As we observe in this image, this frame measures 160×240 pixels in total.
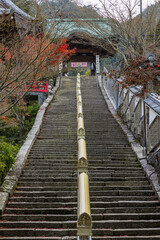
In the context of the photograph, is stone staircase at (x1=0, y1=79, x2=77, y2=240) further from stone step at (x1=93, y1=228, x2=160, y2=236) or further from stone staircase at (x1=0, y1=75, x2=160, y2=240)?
stone step at (x1=93, y1=228, x2=160, y2=236)

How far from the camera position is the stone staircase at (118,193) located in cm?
591

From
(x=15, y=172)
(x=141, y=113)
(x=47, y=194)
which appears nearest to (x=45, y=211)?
(x=47, y=194)

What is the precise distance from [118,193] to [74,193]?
1.15 metres

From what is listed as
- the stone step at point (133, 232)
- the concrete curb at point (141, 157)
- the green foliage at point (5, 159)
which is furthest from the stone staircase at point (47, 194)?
the concrete curb at point (141, 157)

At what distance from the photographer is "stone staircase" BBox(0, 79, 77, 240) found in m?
5.88

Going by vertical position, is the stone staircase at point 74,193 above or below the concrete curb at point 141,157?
below

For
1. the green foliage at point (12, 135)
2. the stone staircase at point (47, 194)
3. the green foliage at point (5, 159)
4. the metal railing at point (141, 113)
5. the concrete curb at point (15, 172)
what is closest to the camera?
the stone staircase at point (47, 194)

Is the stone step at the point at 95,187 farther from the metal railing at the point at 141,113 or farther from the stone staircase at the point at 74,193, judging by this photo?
the metal railing at the point at 141,113

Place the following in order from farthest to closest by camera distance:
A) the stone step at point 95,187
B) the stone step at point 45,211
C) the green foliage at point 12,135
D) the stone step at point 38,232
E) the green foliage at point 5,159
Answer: the green foliage at point 12,135 < the green foliage at point 5,159 < the stone step at point 95,187 < the stone step at point 45,211 < the stone step at point 38,232

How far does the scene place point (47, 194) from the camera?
292 inches

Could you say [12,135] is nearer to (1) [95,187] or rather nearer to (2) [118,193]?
(1) [95,187]

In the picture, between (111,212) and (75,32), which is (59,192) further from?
(75,32)

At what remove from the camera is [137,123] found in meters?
11.7

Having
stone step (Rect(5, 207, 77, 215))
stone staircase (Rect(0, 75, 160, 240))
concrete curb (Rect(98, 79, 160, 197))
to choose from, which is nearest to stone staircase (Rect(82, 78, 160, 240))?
stone staircase (Rect(0, 75, 160, 240))
